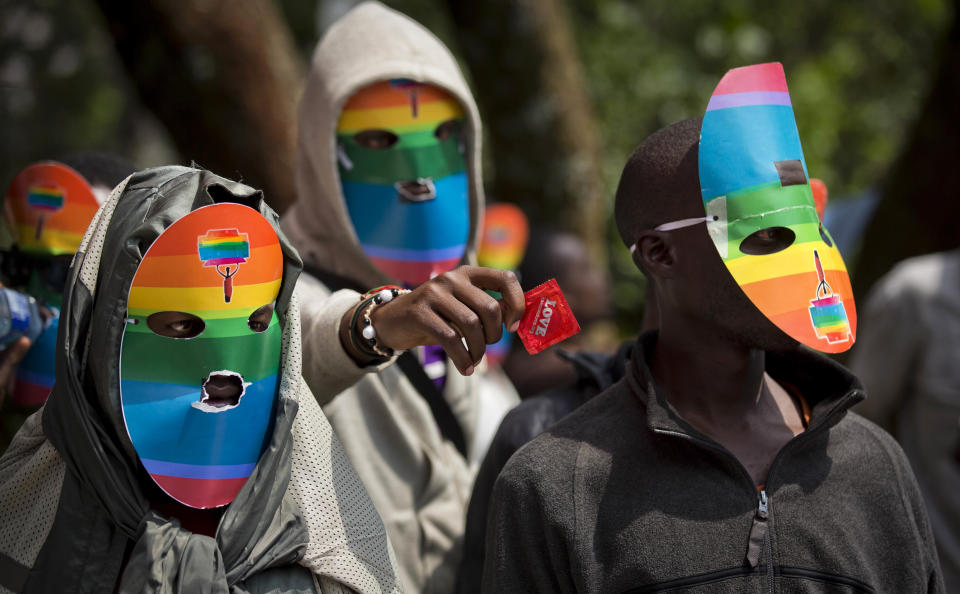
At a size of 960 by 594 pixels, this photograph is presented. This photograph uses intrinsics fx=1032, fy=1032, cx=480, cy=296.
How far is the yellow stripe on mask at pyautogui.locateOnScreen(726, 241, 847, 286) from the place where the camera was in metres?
2.26

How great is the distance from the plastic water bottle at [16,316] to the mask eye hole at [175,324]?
2.04 ft

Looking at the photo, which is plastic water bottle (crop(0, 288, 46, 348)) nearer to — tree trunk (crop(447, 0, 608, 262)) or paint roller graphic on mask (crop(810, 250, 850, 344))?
paint roller graphic on mask (crop(810, 250, 850, 344))

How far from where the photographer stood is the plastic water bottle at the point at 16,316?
2.53 m

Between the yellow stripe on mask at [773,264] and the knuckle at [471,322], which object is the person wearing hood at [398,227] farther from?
the yellow stripe on mask at [773,264]

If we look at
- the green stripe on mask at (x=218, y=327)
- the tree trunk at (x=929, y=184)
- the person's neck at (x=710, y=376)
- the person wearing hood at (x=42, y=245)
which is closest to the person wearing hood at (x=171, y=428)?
the green stripe on mask at (x=218, y=327)

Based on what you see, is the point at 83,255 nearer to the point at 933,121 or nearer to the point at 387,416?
the point at 387,416

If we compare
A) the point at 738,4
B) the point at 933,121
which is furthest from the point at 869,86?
the point at 933,121

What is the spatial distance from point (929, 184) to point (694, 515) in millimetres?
4315

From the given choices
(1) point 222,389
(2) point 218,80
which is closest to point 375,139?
(1) point 222,389

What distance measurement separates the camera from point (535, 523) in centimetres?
226

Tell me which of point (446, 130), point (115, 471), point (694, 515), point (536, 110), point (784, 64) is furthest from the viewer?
point (784, 64)

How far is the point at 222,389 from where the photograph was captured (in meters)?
2.18

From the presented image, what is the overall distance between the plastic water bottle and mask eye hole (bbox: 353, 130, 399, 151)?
104 centimetres

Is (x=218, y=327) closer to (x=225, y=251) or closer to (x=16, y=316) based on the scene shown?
(x=225, y=251)
